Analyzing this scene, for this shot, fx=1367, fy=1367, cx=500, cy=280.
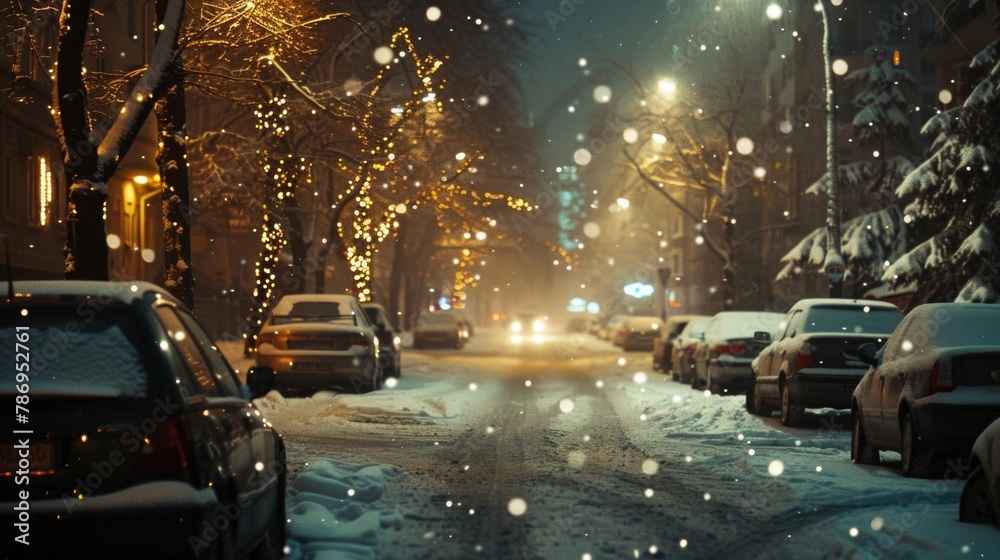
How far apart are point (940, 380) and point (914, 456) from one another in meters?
0.81

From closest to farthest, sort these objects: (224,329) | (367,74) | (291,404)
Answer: (291,404) < (367,74) < (224,329)

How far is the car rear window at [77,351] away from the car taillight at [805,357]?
1312 centimetres

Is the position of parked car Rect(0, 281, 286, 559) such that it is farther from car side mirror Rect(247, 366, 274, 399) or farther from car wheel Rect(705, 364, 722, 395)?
car wheel Rect(705, 364, 722, 395)

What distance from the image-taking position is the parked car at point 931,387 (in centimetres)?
1149

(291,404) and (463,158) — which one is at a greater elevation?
(463,158)

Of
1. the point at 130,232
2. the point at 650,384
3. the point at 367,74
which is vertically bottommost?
the point at 650,384

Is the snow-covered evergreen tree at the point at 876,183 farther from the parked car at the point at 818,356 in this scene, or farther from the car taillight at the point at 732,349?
the parked car at the point at 818,356

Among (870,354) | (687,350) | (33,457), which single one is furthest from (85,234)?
(687,350)

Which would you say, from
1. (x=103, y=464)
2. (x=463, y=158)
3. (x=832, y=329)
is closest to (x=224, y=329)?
(x=463, y=158)

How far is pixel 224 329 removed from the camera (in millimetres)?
52000

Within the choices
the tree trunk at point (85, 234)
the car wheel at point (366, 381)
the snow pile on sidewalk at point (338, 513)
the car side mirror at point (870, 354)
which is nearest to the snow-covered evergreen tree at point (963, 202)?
the car wheel at point (366, 381)

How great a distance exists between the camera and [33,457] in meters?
5.59

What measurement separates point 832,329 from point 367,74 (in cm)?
1870

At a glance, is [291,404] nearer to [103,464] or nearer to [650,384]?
[650,384]
